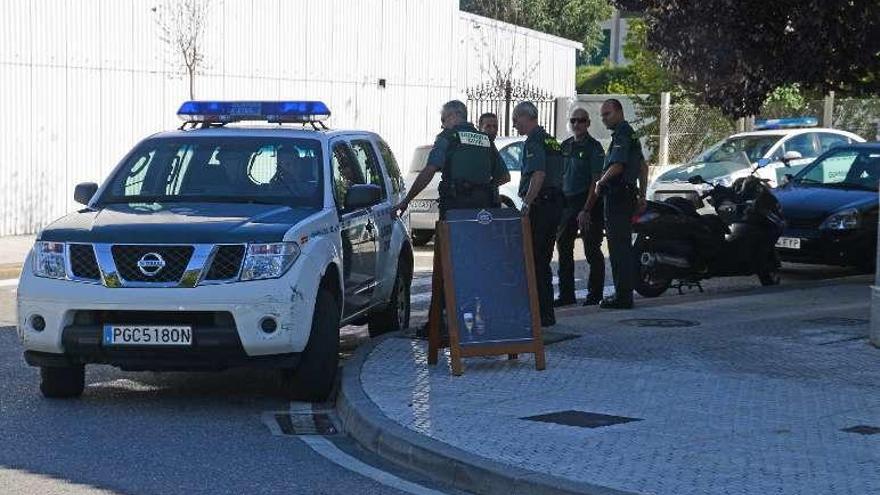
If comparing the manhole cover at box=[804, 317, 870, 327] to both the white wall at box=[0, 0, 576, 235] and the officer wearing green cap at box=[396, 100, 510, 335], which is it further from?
the white wall at box=[0, 0, 576, 235]

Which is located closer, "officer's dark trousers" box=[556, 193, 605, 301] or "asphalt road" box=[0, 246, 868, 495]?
"asphalt road" box=[0, 246, 868, 495]

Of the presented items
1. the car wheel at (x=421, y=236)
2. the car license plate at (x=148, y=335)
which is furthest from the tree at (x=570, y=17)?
the car license plate at (x=148, y=335)

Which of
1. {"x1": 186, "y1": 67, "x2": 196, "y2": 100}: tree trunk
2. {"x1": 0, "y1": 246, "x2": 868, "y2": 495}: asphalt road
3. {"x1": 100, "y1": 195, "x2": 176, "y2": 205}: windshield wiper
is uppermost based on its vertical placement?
{"x1": 186, "y1": 67, "x2": 196, "y2": 100}: tree trunk

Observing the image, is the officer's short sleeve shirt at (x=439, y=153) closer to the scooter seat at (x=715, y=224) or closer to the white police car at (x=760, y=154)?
the scooter seat at (x=715, y=224)

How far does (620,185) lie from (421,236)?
29.4ft

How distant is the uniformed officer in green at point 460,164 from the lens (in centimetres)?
1177

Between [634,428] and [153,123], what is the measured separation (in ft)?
58.9

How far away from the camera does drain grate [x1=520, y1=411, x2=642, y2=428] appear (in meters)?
8.73

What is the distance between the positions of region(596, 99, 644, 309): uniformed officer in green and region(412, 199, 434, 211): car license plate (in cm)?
760

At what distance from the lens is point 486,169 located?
11906 mm

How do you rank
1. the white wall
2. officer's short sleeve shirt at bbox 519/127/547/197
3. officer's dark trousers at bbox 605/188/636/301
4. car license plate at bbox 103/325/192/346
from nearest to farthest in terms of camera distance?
car license plate at bbox 103/325/192/346, officer's short sleeve shirt at bbox 519/127/547/197, officer's dark trousers at bbox 605/188/636/301, the white wall

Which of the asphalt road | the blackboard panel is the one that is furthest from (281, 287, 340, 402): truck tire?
the blackboard panel

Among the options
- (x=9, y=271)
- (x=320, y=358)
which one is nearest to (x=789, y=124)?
(x=9, y=271)

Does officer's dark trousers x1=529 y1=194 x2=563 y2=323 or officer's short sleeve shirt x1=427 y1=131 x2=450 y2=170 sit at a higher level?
officer's short sleeve shirt x1=427 y1=131 x2=450 y2=170
